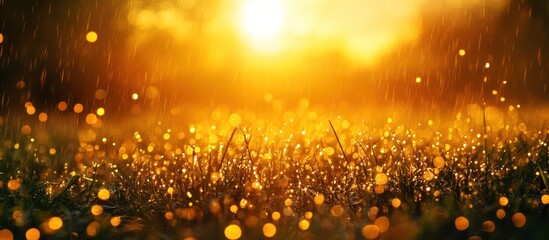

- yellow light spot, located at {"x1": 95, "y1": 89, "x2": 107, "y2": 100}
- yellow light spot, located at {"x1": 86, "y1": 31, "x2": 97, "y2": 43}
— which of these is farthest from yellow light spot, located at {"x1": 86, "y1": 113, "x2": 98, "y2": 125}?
yellow light spot, located at {"x1": 86, "y1": 31, "x2": 97, "y2": 43}

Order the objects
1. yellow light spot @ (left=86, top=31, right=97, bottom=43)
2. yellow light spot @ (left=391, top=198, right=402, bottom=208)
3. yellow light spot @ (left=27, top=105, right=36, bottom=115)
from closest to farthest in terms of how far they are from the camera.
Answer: yellow light spot @ (left=391, top=198, right=402, bottom=208) → yellow light spot @ (left=86, top=31, right=97, bottom=43) → yellow light spot @ (left=27, top=105, right=36, bottom=115)

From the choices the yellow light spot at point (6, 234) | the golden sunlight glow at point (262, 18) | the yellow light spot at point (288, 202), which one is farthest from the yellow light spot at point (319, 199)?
the golden sunlight glow at point (262, 18)

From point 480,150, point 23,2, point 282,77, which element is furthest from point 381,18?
point 480,150

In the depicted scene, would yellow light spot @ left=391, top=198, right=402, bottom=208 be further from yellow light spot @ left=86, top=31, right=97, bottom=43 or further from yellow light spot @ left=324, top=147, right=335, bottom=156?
yellow light spot @ left=86, top=31, right=97, bottom=43

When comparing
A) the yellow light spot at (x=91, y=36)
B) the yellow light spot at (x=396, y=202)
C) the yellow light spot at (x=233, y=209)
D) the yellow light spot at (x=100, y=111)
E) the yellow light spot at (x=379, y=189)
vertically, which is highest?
the yellow light spot at (x=379, y=189)

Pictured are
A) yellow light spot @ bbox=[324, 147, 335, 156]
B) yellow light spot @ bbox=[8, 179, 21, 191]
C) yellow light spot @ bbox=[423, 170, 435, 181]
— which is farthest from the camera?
yellow light spot @ bbox=[324, 147, 335, 156]

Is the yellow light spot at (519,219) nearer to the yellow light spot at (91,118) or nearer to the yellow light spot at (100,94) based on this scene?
the yellow light spot at (91,118)

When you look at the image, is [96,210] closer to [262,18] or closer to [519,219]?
[519,219]
